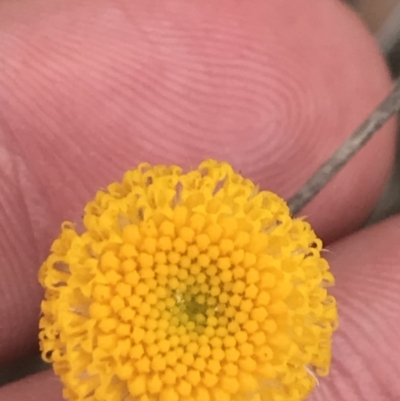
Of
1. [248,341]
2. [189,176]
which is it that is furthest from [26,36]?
[248,341]

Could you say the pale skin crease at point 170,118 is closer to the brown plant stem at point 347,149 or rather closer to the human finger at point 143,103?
the human finger at point 143,103

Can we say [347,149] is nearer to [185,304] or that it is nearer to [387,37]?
[185,304]

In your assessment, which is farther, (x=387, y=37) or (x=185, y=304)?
(x=387, y=37)

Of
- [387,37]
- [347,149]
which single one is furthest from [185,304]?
[387,37]

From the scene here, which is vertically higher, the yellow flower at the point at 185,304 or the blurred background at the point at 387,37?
the blurred background at the point at 387,37

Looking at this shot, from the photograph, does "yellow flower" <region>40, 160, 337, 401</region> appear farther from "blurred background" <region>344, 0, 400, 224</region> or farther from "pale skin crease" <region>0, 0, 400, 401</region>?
"blurred background" <region>344, 0, 400, 224</region>

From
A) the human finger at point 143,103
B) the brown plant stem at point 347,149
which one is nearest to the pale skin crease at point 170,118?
the human finger at point 143,103

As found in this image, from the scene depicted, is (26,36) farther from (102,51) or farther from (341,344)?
(341,344)
